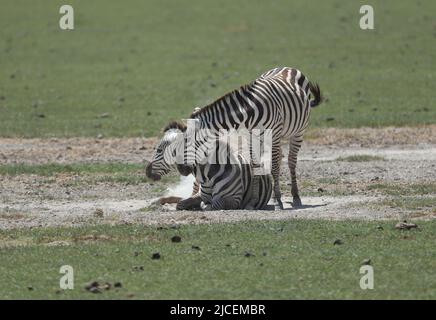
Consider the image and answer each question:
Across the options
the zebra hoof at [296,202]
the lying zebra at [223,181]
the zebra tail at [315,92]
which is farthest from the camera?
the zebra tail at [315,92]

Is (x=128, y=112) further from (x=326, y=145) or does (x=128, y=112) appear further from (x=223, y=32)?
(x=223, y=32)

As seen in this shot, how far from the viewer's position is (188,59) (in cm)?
3341

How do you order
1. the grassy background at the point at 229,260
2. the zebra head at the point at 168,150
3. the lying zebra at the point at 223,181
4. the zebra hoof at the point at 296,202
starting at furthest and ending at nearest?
the zebra hoof at the point at 296,202, the zebra head at the point at 168,150, the lying zebra at the point at 223,181, the grassy background at the point at 229,260

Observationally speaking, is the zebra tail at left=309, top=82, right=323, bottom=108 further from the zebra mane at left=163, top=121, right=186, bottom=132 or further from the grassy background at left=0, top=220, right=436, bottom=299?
the grassy background at left=0, top=220, right=436, bottom=299

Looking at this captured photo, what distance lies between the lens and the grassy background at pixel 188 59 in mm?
24797

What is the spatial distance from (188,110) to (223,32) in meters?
13.4

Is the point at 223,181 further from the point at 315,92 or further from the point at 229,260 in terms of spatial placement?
the point at 229,260

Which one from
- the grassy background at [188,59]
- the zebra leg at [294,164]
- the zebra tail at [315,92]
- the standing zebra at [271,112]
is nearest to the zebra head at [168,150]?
the standing zebra at [271,112]

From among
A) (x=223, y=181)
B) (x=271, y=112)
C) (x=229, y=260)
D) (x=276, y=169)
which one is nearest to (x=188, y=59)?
(x=276, y=169)

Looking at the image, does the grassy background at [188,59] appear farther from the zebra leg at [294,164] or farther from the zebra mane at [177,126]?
the zebra mane at [177,126]

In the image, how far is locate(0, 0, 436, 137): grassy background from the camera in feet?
81.4

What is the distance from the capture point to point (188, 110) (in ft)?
83.4

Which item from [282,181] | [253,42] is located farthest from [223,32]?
[282,181]
